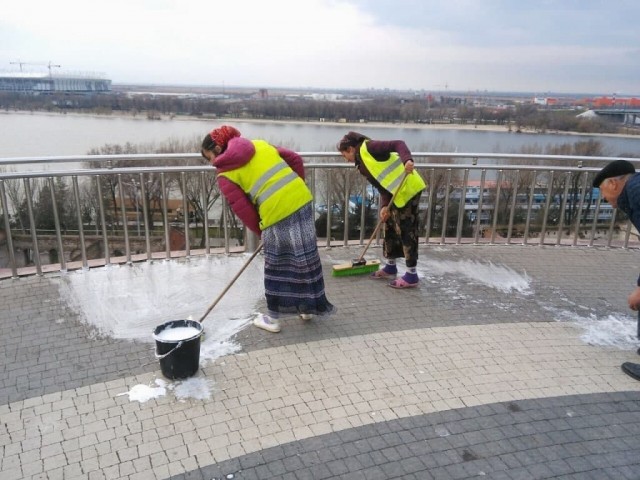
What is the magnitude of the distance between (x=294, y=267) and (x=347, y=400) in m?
1.20

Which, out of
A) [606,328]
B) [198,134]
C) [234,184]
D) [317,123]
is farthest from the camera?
[317,123]

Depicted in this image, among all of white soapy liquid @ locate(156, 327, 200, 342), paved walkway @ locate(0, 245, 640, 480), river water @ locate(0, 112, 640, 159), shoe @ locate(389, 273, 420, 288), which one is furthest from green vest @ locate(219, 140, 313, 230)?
river water @ locate(0, 112, 640, 159)

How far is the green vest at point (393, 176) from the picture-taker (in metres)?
4.71

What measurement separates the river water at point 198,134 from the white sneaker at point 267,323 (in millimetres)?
27379

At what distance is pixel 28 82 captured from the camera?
45.9 metres

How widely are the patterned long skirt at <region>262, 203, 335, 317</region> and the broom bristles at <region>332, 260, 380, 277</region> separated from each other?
3.62 ft

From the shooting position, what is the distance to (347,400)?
3.23 m

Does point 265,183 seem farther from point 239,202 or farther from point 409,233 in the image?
point 409,233

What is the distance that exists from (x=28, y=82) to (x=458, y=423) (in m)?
54.2

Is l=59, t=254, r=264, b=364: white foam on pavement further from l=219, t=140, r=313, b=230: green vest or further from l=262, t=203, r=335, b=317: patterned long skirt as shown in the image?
l=219, t=140, r=313, b=230: green vest

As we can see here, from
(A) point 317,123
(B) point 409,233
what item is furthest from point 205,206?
(A) point 317,123

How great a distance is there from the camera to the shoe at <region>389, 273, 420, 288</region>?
501 centimetres

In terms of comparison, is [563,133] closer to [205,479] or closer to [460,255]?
[460,255]

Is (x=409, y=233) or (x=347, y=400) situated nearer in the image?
(x=347, y=400)
